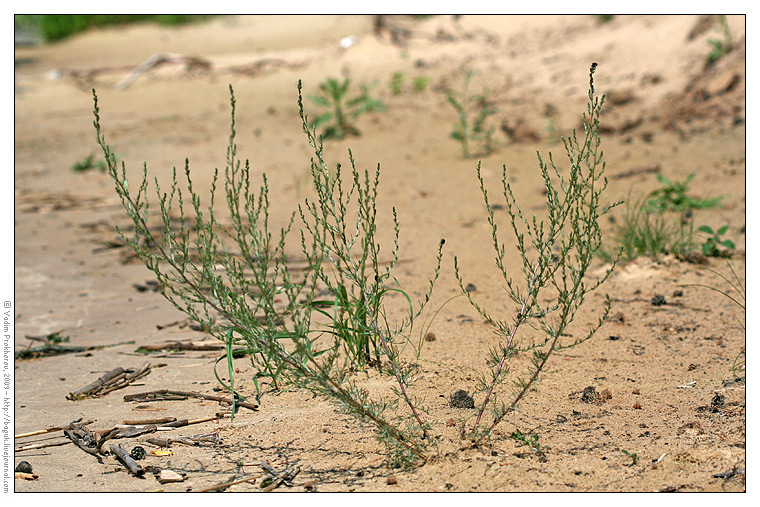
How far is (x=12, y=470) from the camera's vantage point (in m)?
2.76

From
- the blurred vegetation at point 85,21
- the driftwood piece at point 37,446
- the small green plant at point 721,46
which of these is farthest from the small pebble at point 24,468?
the blurred vegetation at point 85,21

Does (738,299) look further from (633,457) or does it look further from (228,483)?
(228,483)

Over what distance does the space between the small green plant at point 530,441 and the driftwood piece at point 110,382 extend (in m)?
1.79

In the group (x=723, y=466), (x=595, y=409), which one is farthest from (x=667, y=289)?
(x=723, y=466)

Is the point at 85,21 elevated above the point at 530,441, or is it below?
above

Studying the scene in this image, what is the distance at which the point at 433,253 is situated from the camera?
17.3 feet

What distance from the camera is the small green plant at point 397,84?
10.5m

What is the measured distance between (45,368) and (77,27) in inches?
705

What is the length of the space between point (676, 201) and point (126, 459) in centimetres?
427

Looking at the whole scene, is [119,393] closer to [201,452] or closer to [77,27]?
[201,452]

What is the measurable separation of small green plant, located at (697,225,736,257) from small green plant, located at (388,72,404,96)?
6.41 m

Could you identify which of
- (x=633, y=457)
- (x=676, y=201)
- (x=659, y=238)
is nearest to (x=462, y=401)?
(x=633, y=457)

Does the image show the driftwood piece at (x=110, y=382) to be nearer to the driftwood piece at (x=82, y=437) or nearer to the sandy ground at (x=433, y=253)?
the sandy ground at (x=433, y=253)

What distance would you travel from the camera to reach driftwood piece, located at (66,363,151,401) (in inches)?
136
